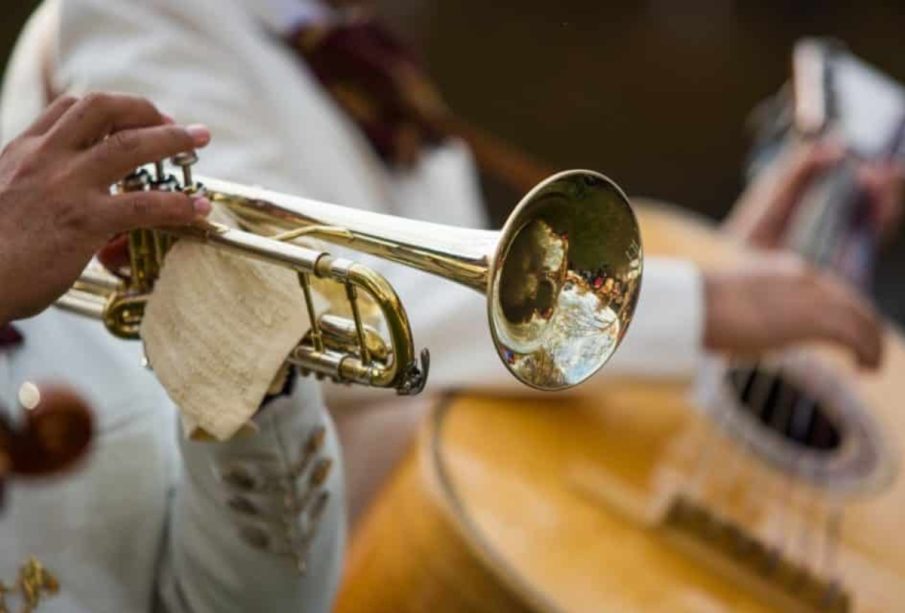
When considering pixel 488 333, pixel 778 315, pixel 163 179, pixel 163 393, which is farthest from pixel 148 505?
pixel 778 315

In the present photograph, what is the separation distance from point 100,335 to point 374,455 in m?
0.39

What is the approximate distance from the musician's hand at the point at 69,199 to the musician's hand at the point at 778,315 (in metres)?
0.71

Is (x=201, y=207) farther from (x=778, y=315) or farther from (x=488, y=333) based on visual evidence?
(x=778, y=315)

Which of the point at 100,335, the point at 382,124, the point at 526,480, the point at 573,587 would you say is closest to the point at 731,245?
the point at 382,124

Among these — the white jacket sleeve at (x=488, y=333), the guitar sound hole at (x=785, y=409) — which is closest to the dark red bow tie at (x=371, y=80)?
the white jacket sleeve at (x=488, y=333)

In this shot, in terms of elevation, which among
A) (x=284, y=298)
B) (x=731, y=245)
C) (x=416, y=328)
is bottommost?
(x=731, y=245)

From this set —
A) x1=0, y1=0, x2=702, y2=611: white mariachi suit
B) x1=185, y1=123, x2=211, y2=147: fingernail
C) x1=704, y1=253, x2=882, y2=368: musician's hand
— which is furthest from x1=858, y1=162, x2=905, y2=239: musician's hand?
x1=185, y1=123, x2=211, y2=147: fingernail

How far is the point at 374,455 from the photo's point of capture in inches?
41.4

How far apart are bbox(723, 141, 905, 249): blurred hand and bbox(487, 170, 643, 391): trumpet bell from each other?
982 millimetres

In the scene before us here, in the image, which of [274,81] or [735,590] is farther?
[274,81]

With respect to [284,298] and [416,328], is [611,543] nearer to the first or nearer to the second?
[416,328]

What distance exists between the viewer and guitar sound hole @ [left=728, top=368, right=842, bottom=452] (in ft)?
3.91

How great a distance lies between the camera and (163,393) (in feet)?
2.06

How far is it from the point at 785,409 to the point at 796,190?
0.41 metres
